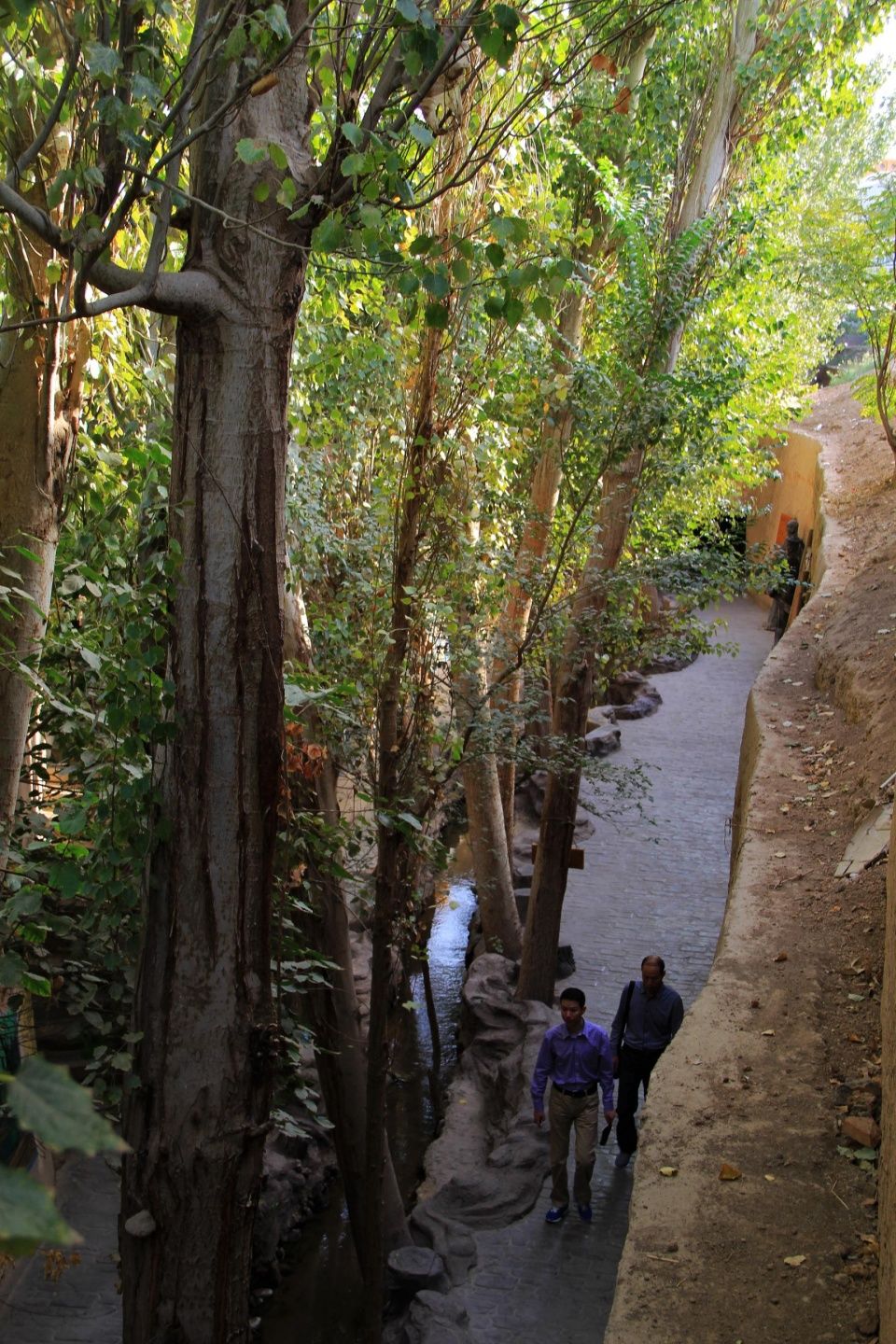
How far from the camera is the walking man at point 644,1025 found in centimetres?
813

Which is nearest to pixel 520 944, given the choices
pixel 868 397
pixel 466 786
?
pixel 466 786

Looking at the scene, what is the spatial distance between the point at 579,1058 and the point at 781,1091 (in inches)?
106

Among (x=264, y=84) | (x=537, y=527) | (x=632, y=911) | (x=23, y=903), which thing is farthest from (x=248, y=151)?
(x=632, y=911)

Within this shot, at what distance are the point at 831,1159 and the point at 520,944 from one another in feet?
25.8

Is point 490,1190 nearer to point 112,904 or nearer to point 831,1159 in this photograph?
point 831,1159

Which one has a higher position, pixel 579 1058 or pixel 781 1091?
pixel 781 1091

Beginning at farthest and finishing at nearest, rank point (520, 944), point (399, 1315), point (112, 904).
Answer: point (520, 944) < point (399, 1315) < point (112, 904)

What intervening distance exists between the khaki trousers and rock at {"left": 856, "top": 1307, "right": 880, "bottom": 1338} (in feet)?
13.2

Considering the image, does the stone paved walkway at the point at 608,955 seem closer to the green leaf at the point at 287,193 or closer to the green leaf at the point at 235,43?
the green leaf at the point at 287,193

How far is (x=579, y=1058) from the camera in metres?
7.84

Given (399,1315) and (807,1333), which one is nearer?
(807,1333)

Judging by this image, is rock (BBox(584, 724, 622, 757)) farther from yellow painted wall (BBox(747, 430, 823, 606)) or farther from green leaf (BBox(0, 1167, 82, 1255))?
green leaf (BBox(0, 1167, 82, 1255))

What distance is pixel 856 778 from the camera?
8.82 meters

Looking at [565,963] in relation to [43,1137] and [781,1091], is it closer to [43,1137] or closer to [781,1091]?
[781,1091]
